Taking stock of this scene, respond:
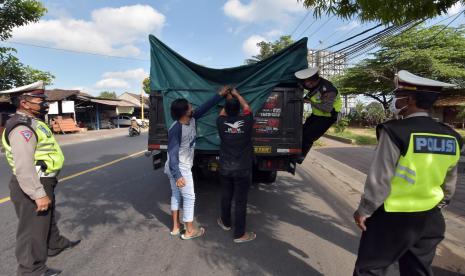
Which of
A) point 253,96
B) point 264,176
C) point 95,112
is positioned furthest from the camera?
point 95,112

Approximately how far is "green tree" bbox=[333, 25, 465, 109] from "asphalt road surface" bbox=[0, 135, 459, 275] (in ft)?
76.5

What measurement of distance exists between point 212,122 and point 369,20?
2.53 m

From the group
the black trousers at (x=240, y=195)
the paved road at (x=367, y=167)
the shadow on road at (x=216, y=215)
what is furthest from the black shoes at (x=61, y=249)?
the paved road at (x=367, y=167)

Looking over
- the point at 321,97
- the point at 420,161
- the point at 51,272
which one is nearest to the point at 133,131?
the point at 321,97

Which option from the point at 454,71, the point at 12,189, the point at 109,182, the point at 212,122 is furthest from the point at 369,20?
the point at 454,71

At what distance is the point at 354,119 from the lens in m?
37.1

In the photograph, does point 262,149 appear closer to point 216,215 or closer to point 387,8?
point 216,215

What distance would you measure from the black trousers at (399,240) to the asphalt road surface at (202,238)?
109 cm

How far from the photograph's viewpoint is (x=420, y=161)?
2.11 m

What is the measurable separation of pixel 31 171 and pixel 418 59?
28.9 metres

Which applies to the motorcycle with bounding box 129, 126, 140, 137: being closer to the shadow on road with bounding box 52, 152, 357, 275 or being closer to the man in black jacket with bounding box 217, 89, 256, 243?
the shadow on road with bounding box 52, 152, 357, 275

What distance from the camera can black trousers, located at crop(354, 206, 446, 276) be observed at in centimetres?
220

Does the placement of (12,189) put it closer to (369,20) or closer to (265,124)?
(265,124)

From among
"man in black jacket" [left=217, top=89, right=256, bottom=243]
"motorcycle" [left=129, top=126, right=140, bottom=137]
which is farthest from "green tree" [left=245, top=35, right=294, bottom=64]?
"man in black jacket" [left=217, top=89, right=256, bottom=243]
